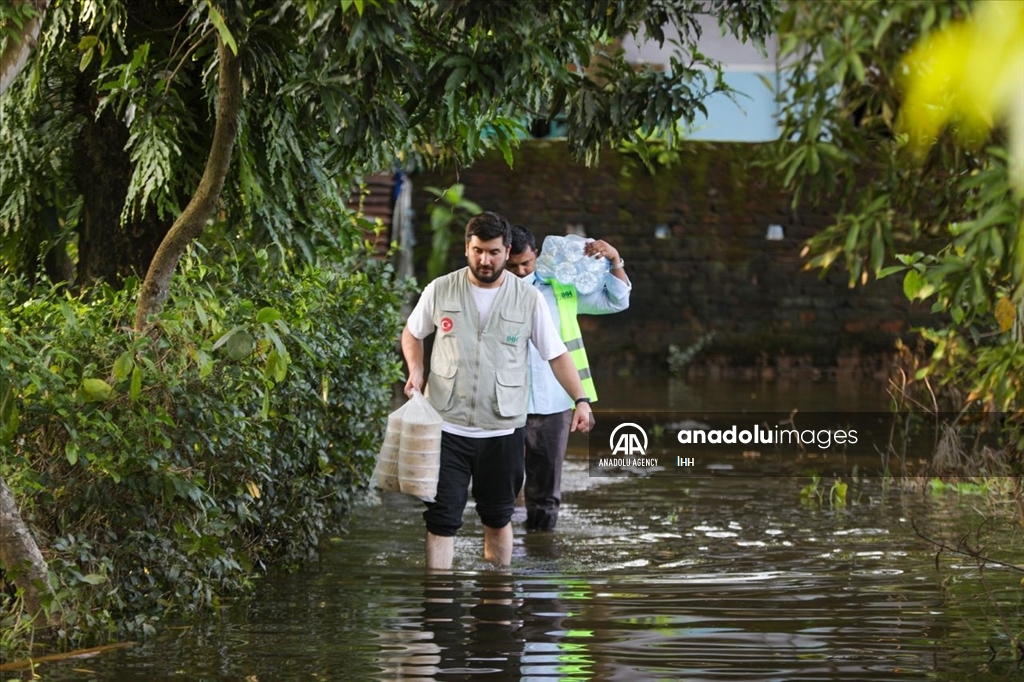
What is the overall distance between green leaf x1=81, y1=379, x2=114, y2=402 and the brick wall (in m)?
15.9

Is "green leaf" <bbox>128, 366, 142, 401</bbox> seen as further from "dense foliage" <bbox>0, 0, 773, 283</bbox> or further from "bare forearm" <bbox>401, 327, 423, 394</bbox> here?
"bare forearm" <bbox>401, 327, 423, 394</bbox>

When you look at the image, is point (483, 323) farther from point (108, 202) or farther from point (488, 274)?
point (108, 202)

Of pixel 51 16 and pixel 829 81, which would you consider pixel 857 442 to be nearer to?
pixel 51 16

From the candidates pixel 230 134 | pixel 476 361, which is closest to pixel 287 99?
pixel 230 134

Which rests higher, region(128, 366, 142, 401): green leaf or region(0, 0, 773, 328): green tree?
region(0, 0, 773, 328): green tree

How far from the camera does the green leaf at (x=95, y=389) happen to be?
645 cm

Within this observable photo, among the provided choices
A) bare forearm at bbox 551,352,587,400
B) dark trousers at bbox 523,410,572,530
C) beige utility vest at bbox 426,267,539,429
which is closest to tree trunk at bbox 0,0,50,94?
beige utility vest at bbox 426,267,539,429

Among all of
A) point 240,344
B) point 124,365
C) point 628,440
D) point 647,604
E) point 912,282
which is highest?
point 912,282

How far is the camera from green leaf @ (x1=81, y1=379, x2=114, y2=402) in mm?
6449

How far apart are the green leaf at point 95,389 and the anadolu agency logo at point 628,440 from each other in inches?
319

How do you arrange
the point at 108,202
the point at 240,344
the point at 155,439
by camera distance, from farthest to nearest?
the point at 108,202 → the point at 240,344 → the point at 155,439

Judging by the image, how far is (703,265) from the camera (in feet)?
74.9

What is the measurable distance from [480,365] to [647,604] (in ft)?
4.81

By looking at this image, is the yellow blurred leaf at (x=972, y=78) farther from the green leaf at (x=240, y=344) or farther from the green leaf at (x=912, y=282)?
the green leaf at (x=240, y=344)
